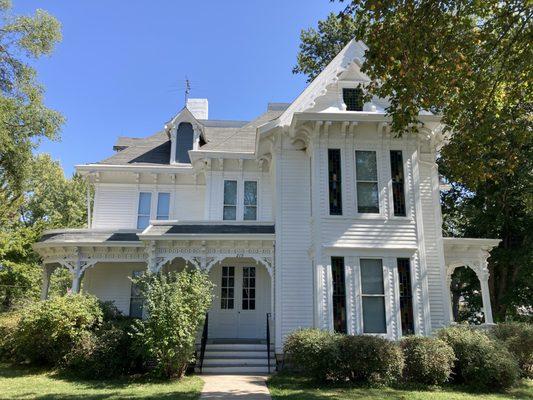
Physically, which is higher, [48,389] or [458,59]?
[458,59]

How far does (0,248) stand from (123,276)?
314 inches

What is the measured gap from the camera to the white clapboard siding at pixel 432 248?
1303 centimetres

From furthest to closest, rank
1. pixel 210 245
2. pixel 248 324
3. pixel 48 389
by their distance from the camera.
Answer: pixel 248 324
pixel 210 245
pixel 48 389

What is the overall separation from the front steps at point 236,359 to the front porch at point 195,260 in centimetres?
90

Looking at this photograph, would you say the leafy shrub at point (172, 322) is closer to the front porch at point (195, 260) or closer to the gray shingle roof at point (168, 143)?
the front porch at point (195, 260)

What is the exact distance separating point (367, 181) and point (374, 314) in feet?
13.4

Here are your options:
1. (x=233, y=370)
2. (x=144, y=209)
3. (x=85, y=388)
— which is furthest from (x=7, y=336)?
(x=233, y=370)

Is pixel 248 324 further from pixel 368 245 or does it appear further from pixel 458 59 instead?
pixel 458 59

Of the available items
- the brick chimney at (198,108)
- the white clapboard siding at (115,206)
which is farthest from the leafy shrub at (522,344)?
the brick chimney at (198,108)

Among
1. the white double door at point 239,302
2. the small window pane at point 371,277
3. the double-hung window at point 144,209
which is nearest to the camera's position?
the small window pane at point 371,277

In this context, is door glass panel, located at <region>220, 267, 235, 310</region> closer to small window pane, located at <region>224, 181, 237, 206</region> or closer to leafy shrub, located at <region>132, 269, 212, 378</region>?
small window pane, located at <region>224, 181, 237, 206</region>

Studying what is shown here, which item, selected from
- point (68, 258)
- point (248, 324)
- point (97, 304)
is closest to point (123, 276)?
point (68, 258)

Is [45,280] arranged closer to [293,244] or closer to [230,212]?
[230,212]

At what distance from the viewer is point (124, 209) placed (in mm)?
18266
